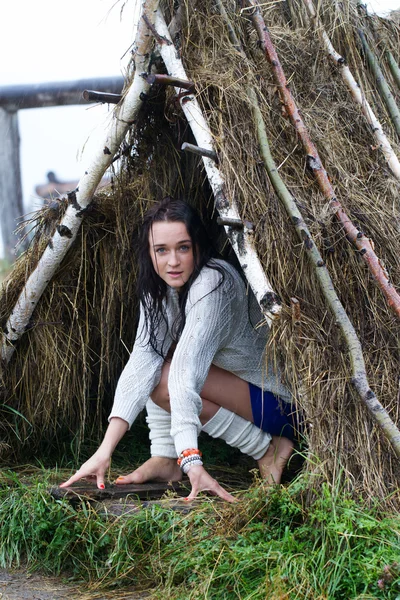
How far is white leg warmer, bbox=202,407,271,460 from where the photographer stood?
387 cm

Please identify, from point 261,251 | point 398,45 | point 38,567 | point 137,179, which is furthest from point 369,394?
point 398,45

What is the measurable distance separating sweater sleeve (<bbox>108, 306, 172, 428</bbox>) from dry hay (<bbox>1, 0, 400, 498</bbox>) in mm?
353

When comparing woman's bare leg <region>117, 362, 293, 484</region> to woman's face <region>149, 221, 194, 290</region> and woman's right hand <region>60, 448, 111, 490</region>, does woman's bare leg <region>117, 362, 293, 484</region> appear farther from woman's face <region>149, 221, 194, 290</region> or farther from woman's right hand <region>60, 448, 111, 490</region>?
woman's face <region>149, 221, 194, 290</region>

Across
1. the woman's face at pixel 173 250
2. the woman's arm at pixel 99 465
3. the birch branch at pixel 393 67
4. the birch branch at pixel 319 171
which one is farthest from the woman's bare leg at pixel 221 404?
the birch branch at pixel 393 67

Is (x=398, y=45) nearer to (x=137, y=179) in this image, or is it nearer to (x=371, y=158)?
(x=371, y=158)

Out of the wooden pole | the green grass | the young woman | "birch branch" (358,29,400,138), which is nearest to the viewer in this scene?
the green grass

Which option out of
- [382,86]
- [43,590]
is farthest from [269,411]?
[382,86]

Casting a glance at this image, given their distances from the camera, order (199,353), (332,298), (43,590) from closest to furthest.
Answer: (43,590) → (332,298) → (199,353)

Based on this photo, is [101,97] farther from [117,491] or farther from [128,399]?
[117,491]

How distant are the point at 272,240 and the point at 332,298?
0.39 m

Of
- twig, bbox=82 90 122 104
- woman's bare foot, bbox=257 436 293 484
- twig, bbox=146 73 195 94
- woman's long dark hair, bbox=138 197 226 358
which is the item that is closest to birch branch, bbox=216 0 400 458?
twig, bbox=146 73 195 94

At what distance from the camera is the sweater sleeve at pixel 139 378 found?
12.1 ft

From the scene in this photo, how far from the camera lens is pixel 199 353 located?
3541 mm

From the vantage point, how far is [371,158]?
4.09 meters
